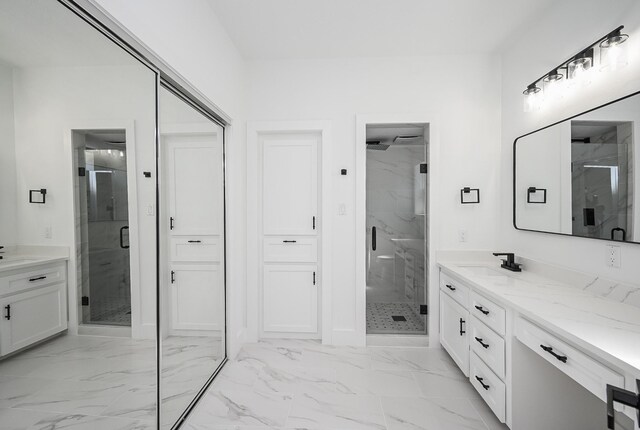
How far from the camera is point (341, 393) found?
2.12m

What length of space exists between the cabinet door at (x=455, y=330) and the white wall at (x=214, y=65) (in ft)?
6.27

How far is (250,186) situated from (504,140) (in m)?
2.50

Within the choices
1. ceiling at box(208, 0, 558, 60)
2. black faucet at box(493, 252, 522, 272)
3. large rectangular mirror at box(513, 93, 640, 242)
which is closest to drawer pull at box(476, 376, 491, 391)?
black faucet at box(493, 252, 522, 272)

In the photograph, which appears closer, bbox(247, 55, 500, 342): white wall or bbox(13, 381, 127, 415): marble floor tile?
bbox(13, 381, 127, 415): marble floor tile

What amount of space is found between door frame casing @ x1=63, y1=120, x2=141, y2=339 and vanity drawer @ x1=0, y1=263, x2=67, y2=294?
0.03 meters

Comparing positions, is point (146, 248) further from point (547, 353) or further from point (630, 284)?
point (630, 284)

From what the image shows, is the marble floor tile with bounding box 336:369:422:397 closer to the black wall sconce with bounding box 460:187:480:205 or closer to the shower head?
the black wall sconce with bounding box 460:187:480:205

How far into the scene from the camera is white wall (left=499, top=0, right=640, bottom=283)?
5.19 feet

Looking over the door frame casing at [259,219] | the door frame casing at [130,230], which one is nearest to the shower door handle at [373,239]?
the door frame casing at [259,219]

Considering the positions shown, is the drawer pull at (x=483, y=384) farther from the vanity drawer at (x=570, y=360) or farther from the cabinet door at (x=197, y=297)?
the cabinet door at (x=197, y=297)

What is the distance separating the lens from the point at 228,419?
1.86m

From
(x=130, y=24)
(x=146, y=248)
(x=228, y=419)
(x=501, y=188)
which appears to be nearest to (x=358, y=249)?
(x=501, y=188)

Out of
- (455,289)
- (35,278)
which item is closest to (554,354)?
(455,289)

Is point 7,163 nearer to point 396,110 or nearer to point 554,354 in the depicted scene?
point 554,354
